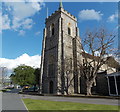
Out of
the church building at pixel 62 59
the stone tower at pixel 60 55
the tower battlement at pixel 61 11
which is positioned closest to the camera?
the church building at pixel 62 59

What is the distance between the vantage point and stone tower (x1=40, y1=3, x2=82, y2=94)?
28.3 m

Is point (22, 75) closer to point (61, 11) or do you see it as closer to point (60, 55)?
point (60, 55)

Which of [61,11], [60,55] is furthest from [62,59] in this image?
[61,11]

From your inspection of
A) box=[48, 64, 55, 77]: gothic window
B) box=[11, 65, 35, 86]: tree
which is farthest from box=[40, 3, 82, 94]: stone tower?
box=[11, 65, 35, 86]: tree

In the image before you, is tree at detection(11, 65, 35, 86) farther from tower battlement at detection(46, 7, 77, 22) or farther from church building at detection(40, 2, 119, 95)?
tower battlement at detection(46, 7, 77, 22)

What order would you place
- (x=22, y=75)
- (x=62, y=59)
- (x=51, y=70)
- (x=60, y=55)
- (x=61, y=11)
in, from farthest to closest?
(x=61, y=11) < (x=22, y=75) < (x=51, y=70) < (x=60, y=55) < (x=62, y=59)

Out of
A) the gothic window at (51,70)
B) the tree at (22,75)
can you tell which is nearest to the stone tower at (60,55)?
the gothic window at (51,70)

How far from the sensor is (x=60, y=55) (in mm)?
30016

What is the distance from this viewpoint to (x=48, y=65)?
3284cm

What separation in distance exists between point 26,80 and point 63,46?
15.2 m

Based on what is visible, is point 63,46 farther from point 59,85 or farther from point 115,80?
point 115,80

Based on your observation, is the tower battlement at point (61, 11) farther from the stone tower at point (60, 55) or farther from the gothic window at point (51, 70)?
the gothic window at point (51, 70)

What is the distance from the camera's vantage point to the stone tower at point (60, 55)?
2831 centimetres

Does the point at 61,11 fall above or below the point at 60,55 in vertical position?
above
